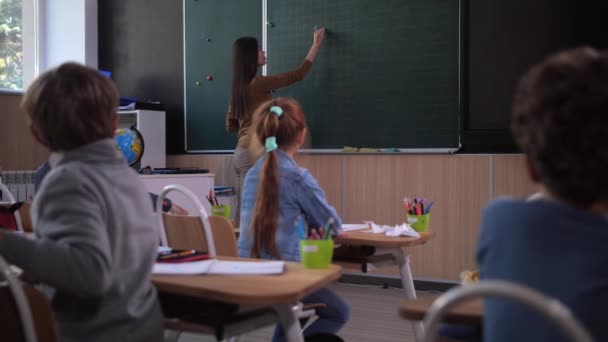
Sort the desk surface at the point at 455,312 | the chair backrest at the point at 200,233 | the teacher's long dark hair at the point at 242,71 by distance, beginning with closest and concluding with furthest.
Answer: the desk surface at the point at 455,312
the chair backrest at the point at 200,233
the teacher's long dark hair at the point at 242,71

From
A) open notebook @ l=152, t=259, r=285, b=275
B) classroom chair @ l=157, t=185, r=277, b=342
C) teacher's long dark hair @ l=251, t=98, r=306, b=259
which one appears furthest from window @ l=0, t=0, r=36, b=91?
open notebook @ l=152, t=259, r=285, b=275

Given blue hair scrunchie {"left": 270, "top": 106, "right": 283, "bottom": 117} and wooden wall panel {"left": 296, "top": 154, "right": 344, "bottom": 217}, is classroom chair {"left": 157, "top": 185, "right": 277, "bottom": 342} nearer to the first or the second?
blue hair scrunchie {"left": 270, "top": 106, "right": 283, "bottom": 117}

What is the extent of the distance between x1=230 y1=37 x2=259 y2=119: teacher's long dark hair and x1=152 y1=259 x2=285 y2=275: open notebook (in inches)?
110

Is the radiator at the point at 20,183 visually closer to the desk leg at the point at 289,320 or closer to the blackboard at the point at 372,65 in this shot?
the blackboard at the point at 372,65

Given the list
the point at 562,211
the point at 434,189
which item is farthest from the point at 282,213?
the point at 434,189

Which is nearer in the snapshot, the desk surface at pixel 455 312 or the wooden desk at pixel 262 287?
the desk surface at pixel 455 312

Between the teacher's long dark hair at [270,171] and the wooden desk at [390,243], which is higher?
the teacher's long dark hair at [270,171]

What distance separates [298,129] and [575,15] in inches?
89.5

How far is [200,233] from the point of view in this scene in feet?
→ 7.29

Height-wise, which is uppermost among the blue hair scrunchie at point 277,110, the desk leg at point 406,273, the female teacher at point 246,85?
the female teacher at point 246,85

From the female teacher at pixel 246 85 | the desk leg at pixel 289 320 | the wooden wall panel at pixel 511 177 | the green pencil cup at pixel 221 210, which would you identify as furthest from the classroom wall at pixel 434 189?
the desk leg at pixel 289 320

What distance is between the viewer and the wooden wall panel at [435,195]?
4180mm

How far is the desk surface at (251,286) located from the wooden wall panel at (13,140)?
4.26 m

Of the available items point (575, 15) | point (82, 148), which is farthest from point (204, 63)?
point (82, 148)
